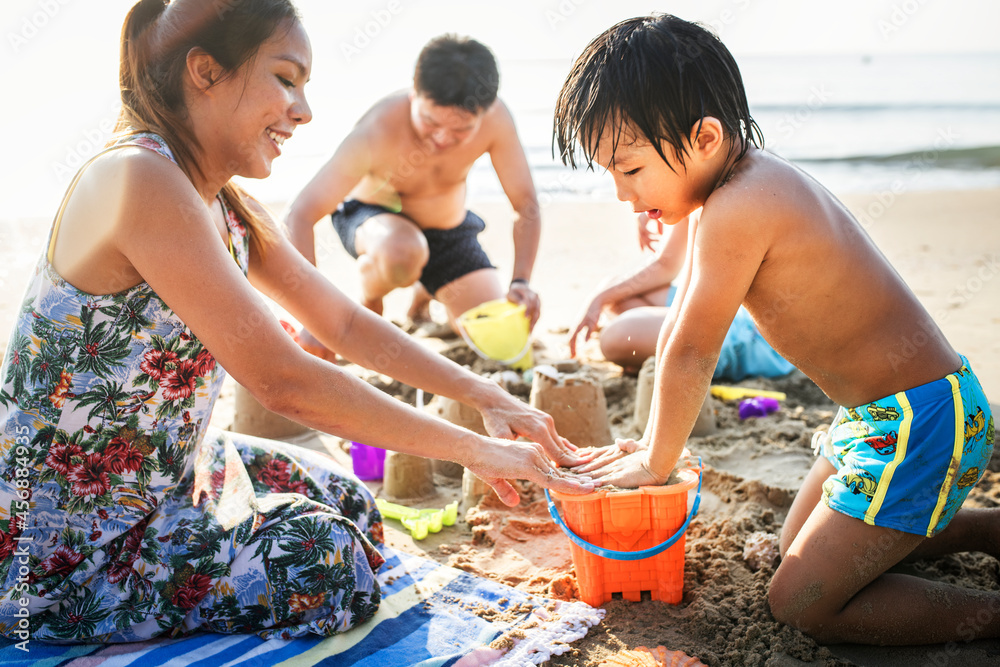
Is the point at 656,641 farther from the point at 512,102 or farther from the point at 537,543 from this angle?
the point at 512,102

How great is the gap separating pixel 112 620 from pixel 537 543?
4.10 feet

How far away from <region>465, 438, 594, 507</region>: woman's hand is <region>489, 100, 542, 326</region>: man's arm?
93.0 inches

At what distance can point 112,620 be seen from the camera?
70.0 inches

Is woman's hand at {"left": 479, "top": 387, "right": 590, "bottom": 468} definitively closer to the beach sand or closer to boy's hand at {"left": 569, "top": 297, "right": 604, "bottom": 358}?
the beach sand

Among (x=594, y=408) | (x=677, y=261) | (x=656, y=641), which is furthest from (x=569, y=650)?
(x=677, y=261)

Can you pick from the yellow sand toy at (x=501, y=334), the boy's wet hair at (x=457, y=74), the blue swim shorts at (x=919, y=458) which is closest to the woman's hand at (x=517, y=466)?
the blue swim shorts at (x=919, y=458)

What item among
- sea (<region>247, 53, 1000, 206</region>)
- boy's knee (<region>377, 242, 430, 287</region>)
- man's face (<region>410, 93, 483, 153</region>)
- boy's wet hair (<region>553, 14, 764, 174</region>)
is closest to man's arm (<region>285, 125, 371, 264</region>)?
man's face (<region>410, 93, 483, 153</region>)

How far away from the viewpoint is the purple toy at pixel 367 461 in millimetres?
2889

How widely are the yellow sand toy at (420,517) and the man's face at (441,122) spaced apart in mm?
2077

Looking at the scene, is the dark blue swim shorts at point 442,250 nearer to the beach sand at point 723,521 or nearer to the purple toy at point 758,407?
the beach sand at point 723,521

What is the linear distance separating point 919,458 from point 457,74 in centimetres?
277

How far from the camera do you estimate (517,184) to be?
171 inches

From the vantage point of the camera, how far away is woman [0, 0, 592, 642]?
62.7 inches

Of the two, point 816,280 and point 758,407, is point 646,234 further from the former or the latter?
point 816,280
